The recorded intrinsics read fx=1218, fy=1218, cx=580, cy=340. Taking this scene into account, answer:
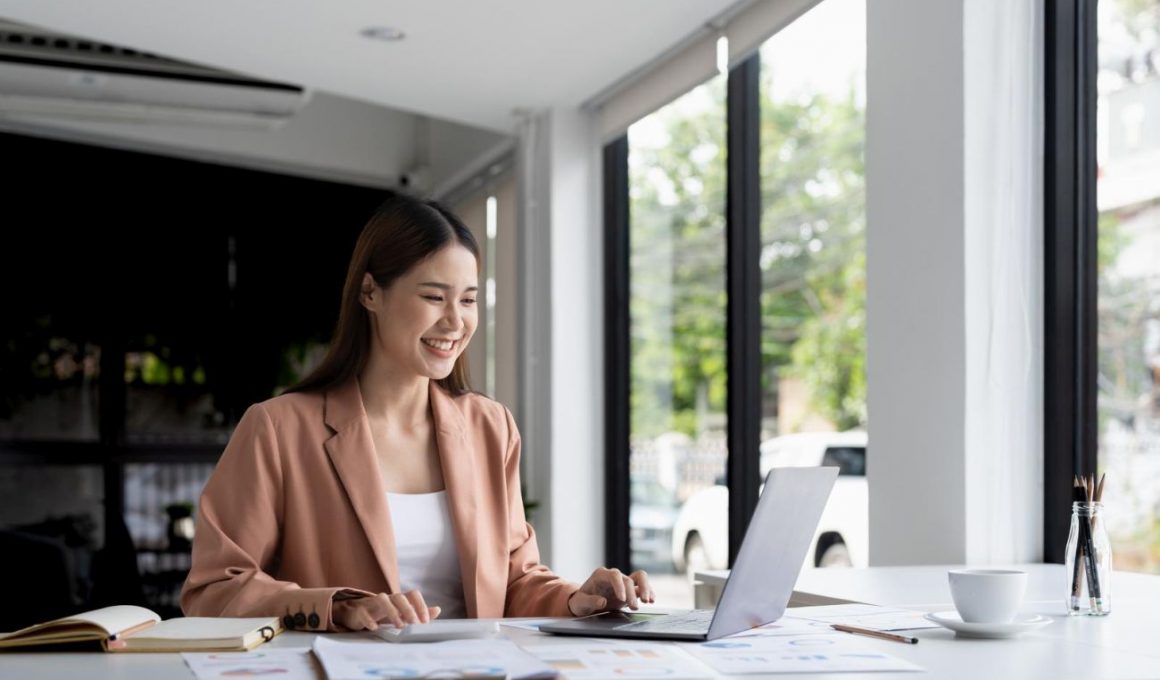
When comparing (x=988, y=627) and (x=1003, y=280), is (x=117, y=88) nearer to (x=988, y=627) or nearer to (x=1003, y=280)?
(x=1003, y=280)

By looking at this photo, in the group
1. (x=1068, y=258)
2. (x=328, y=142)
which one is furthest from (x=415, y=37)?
(x=328, y=142)

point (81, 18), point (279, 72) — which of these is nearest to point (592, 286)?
point (279, 72)

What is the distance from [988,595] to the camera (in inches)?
66.0

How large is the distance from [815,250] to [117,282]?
3959 millimetres

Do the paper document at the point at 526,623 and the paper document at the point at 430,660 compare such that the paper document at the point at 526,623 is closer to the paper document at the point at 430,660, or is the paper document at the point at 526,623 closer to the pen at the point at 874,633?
the paper document at the point at 430,660

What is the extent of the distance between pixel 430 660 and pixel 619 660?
0.22 m

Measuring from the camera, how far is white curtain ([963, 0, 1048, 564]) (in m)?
2.81

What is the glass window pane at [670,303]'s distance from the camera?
5.23m

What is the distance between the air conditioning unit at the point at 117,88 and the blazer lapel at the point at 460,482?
369 centimetres

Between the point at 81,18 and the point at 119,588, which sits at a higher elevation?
the point at 81,18

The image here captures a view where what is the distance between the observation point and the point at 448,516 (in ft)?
7.14

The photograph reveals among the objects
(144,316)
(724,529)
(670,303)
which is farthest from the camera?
(144,316)

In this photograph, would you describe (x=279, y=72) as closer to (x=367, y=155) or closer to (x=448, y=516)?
(x=367, y=155)

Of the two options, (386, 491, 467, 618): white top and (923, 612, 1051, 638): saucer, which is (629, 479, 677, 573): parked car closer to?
(386, 491, 467, 618): white top
